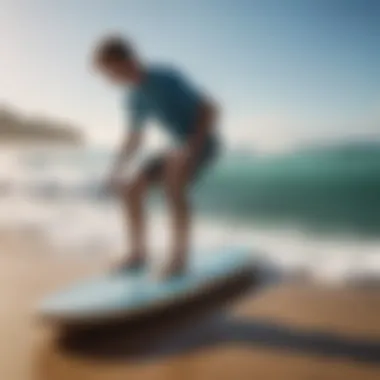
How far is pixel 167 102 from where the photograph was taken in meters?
1.64

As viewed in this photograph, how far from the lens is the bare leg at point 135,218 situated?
1.66 metres

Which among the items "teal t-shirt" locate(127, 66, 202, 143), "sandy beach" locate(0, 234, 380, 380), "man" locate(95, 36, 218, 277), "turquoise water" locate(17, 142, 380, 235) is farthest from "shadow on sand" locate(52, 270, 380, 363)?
"teal t-shirt" locate(127, 66, 202, 143)

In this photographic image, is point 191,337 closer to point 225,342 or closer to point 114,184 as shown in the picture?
point 225,342

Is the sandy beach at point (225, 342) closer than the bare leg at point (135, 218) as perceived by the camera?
Yes

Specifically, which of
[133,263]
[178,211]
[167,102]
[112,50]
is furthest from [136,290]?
[112,50]

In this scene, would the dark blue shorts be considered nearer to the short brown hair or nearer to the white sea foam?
the white sea foam

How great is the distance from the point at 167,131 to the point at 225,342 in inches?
18.4

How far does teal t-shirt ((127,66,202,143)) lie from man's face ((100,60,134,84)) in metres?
0.03

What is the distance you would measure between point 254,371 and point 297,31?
0.73 meters

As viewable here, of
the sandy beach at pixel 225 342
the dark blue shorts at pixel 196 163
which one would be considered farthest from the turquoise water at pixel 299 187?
the sandy beach at pixel 225 342

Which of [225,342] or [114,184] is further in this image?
[114,184]

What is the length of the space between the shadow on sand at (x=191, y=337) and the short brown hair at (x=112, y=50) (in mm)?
552

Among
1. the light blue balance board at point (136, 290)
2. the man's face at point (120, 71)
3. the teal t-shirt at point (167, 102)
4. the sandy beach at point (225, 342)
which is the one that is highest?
the man's face at point (120, 71)

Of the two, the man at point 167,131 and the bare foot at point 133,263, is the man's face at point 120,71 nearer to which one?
the man at point 167,131
